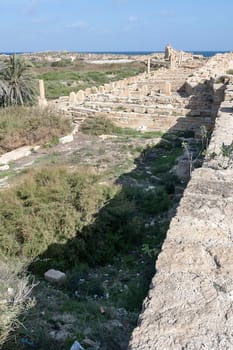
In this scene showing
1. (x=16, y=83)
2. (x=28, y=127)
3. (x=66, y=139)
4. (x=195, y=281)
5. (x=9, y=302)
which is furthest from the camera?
(x=16, y=83)

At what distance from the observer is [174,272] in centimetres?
256

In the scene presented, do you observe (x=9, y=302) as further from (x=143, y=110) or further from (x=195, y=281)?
(x=143, y=110)

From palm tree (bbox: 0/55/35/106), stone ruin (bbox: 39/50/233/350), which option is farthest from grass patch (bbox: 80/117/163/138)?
stone ruin (bbox: 39/50/233/350)

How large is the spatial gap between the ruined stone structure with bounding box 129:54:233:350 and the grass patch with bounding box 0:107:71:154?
9.13 m

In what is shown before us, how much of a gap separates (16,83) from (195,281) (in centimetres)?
1585

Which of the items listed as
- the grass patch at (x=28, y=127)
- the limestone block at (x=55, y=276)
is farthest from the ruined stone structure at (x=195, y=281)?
the grass patch at (x=28, y=127)

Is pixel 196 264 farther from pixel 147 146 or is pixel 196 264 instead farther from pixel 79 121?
pixel 79 121

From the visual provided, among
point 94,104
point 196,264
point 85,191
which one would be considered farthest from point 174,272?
point 94,104

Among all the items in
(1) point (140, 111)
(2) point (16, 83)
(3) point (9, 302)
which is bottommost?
(3) point (9, 302)

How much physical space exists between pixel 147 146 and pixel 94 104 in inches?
198

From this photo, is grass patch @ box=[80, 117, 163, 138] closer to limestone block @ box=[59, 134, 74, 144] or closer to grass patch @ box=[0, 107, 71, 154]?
grass patch @ box=[0, 107, 71, 154]

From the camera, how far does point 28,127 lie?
12445 mm

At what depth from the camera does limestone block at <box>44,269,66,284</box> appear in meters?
5.09

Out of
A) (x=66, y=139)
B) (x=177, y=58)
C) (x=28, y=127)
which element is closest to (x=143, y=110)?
(x=66, y=139)
